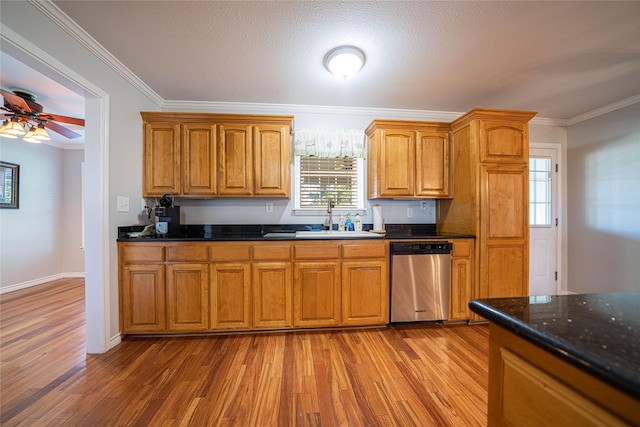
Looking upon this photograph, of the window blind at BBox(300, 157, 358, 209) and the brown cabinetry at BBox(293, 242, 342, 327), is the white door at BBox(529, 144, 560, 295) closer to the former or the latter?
the window blind at BBox(300, 157, 358, 209)

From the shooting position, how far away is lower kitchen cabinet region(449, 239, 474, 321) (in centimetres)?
258

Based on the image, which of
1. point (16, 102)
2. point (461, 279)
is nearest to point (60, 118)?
point (16, 102)

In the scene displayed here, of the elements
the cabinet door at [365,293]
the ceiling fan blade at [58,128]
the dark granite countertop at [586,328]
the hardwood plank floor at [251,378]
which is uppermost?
the ceiling fan blade at [58,128]

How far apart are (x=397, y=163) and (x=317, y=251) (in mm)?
1420

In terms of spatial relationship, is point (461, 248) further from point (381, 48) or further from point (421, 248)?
point (381, 48)

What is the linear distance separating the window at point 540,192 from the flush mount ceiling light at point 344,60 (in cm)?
305

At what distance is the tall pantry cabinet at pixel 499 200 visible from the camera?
258 cm

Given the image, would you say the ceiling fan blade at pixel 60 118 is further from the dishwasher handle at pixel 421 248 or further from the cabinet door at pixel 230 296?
the dishwasher handle at pixel 421 248

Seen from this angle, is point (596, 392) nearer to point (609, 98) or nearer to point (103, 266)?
point (103, 266)

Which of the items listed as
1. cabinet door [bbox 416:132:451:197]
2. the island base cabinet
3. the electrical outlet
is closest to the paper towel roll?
cabinet door [bbox 416:132:451:197]

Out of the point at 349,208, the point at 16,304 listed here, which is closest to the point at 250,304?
the point at 349,208

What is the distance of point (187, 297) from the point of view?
2.32 meters

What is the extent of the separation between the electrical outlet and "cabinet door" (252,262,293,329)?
4.45 feet

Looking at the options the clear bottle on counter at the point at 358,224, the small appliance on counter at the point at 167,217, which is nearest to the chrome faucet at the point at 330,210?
the clear bottle on counter at the point at 358,224
